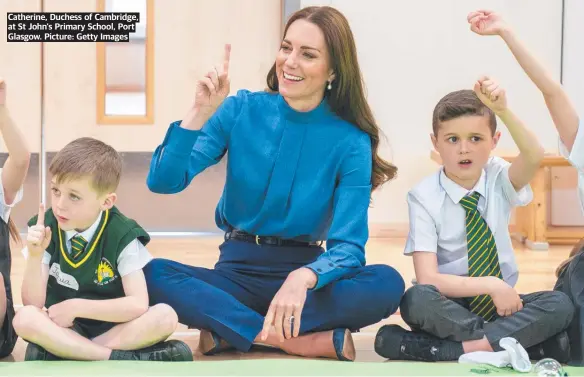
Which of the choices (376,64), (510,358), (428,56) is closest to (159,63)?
(376,64)

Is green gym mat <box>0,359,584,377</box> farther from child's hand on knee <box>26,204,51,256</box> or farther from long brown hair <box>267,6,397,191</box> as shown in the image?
long brown hair <box>267,6,397,191</box>

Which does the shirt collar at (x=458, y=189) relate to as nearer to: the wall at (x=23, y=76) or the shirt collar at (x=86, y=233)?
the shirt collar at (x=86, y=233)

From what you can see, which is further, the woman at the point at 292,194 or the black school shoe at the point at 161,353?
the woman at the point at 292,194

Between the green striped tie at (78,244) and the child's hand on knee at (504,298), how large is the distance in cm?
90

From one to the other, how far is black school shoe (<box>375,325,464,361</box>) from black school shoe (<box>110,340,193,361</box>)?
444mm

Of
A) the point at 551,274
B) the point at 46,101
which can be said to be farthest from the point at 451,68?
the point at 46,101

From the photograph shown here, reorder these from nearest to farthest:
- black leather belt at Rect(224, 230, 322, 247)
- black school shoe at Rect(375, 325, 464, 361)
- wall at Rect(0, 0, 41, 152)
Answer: black school shoe at Rect(375, 325, 464, 361) < black leather belt at Rect(224, 230, 322, 247) < wall at Rect(0, 0, 41, 152)

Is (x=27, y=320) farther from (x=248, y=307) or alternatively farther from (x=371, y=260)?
(x=371, y=260)

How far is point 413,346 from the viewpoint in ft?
7.54

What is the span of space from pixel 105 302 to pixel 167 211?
2.01 metres

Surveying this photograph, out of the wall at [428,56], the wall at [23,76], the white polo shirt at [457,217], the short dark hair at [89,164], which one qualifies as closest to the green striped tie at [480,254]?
the white polo shirt at [457,217]

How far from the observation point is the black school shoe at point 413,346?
2.28 m

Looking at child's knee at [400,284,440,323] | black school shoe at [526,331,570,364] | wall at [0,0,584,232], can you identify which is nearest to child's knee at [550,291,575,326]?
black school shoe at [526,331,570,364]

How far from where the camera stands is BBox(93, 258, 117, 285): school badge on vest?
→ 2158 millimetres
